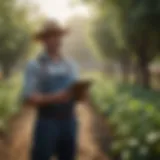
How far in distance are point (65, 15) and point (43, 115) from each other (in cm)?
41

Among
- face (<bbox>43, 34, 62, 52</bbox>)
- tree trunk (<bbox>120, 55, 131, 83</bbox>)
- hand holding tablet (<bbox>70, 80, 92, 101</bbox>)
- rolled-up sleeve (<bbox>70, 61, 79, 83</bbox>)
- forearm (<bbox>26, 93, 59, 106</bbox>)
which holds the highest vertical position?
tree trunk (<bbox>120, 55, 131, 83</bbox>)

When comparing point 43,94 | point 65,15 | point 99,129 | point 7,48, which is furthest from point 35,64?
point 99,129

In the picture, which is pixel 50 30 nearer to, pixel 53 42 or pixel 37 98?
pixel 53 42

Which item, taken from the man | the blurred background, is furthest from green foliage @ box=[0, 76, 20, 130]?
the man

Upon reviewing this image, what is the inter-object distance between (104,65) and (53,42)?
1.29 feet

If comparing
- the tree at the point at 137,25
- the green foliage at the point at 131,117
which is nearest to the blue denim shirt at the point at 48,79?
the green foliage at the point at 131,117

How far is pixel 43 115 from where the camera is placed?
1740 millimetres

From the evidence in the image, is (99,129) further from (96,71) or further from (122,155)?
(96,71)

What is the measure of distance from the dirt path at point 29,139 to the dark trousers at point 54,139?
Answer: 44 millimetres

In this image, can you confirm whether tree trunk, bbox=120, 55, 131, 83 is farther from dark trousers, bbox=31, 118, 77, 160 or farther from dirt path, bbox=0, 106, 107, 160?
dark trousers, bbox=31, 118, 77, 160

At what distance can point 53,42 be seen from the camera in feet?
5.67

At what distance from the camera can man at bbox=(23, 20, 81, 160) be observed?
1.71m

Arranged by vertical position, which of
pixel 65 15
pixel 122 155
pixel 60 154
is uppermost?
pixel 65 15

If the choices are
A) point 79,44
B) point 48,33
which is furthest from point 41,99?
point 79,44
